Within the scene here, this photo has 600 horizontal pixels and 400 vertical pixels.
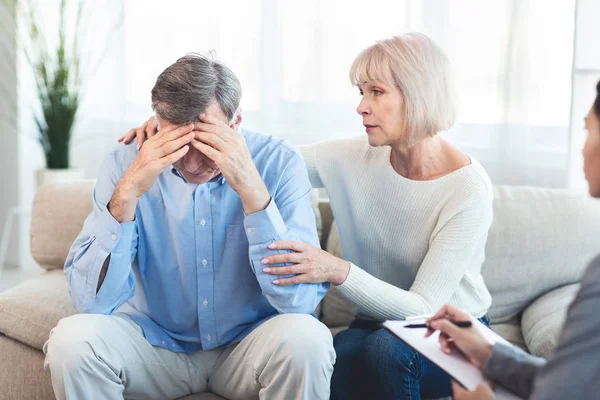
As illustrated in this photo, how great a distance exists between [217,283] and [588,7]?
5.24 ft

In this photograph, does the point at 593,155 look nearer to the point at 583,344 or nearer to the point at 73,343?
the point at 583,344

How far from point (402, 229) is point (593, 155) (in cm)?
100

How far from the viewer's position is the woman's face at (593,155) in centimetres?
117

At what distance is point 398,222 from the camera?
2.16 metres

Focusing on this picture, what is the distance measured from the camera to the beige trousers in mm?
1748

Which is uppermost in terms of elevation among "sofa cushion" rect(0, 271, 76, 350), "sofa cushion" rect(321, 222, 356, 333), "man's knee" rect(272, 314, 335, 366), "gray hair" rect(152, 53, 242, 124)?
"gray hair" rect(152, 53, 242, 124)

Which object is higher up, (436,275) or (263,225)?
(263,225)

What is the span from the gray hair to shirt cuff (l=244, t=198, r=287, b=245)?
0.86 ft

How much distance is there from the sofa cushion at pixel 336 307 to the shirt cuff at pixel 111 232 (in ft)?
2.49

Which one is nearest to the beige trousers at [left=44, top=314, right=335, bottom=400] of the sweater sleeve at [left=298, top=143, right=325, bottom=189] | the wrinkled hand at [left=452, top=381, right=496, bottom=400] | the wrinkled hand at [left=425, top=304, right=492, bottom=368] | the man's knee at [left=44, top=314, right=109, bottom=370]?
the man's knee at [left=44, top=314, right=109, bottom=370]

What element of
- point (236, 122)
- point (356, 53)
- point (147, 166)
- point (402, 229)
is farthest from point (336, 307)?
point (356, 53)

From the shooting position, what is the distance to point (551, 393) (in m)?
1.09

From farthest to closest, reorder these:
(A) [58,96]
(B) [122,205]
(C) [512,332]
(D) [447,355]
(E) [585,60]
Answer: (A) [58,96]
(E) [585,60]
(C) [512,332]
(B) [122,205]
(D) [447,355]

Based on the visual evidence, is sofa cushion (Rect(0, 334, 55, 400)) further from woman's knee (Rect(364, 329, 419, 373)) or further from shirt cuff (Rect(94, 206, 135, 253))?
woman's knee (Rect(364, 329, 419, 373))
